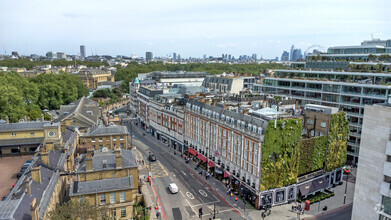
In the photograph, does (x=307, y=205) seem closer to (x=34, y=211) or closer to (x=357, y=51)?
(x=34, y=211)

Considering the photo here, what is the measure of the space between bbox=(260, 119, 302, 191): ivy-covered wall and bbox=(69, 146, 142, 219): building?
791 inches

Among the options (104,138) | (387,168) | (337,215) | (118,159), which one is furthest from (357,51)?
(118,159)

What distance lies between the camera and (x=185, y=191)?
50531 mm

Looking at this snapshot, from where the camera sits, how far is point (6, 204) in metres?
27.4

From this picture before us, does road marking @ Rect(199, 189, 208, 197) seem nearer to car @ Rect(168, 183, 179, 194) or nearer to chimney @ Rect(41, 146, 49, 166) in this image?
car @ Rect(168, 183, 179, 194)

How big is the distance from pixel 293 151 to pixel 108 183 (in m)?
29.2

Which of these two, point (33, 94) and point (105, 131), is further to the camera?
point (33, 94)

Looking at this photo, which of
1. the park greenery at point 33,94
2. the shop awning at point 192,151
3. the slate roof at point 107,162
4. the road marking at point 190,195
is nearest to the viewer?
the slate roof at point 107,162

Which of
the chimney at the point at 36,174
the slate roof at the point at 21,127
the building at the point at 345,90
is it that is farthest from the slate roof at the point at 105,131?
the building at the point at 345,90

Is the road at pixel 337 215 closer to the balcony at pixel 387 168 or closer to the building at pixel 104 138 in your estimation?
the balcony at pixel 387 168

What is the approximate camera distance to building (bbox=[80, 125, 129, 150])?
58000 millimetres

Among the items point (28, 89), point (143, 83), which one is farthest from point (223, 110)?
point (28, 89)

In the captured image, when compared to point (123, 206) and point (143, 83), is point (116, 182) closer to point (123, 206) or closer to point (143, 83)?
point (123, 206)

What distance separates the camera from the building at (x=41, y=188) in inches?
1054
